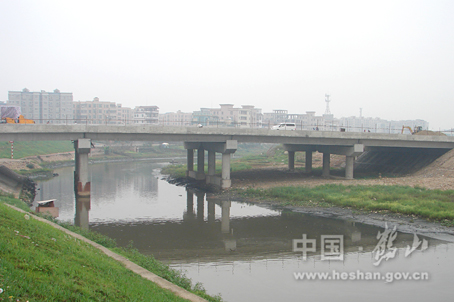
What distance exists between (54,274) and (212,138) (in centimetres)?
2902

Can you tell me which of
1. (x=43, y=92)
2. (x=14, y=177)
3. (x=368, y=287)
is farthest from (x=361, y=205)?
(x=43, y=92)

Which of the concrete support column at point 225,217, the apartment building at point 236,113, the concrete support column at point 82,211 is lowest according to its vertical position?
the concrete support column at point 225,217

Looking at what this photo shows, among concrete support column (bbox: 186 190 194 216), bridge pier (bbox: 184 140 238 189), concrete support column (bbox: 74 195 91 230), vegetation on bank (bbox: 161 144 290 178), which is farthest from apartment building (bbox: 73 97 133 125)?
concrete support column (bbox: 74 195 91 230)

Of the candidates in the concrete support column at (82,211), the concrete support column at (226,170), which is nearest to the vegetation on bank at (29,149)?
the concrete support column at (82,211)


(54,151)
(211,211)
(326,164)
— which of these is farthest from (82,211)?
(54,151)

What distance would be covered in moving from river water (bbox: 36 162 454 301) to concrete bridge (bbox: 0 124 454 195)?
5.14 metres

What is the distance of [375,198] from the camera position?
28.6 m

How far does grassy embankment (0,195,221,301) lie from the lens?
6945 millimetres

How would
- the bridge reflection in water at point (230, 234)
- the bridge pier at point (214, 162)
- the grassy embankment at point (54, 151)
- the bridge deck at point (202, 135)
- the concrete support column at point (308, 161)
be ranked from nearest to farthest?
the bridge reflection in water at point (230, 234) < the bridge deck at point (202, 135) < the bridge pier at point (214, 162) < the concrete support column at point (308, 161) < the grassy embankment at point (54, 151)

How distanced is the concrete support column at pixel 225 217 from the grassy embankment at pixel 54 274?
40.5 feet

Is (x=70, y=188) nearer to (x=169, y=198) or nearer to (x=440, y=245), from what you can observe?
(x=169, y=198)

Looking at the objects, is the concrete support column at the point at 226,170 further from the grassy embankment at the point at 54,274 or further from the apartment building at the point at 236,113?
the apartment building at the point at 236,113

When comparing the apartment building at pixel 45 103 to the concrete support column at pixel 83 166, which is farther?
the apartment building at pixel 45 103

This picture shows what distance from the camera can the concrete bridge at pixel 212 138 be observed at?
3141 centimetres
